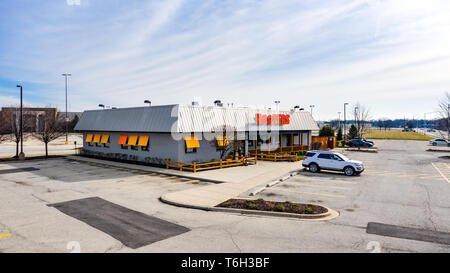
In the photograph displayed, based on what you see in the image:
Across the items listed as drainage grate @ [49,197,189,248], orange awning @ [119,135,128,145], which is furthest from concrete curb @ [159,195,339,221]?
Answer: orange awning @ [119,135,128,145]

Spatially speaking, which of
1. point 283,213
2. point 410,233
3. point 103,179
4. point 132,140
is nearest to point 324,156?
point 283,213

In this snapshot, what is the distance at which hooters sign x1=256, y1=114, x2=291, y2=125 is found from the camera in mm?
30484

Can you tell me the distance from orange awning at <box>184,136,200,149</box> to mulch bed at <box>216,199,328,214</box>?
35.8 feet

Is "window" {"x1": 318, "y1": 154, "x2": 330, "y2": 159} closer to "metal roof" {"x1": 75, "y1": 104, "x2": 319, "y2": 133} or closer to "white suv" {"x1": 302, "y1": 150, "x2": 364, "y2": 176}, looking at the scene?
"white suv" {"x1": 302, "y1": 150, "x2": 364, "y2": 176}

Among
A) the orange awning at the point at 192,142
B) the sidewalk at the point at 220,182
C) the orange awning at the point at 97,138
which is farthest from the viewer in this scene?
the orange awning at the point at 97,138

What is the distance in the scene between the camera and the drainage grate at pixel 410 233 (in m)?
8.80

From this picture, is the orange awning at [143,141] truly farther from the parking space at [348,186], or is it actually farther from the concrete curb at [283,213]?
the concrete curb at [283,213]

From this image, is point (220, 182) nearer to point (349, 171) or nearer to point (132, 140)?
point (349, 171)

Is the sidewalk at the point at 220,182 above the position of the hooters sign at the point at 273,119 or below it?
below

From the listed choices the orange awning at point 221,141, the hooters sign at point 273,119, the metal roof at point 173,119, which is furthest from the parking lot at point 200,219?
the hooters sign at point 273,119

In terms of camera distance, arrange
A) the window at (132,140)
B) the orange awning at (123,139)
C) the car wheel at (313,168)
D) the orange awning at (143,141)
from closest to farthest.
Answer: the car wheel at (313,168), the orange awning at (143,141), the window at (132,140), the orange awning at (123,139)

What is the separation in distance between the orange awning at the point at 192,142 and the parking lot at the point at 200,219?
489cm
